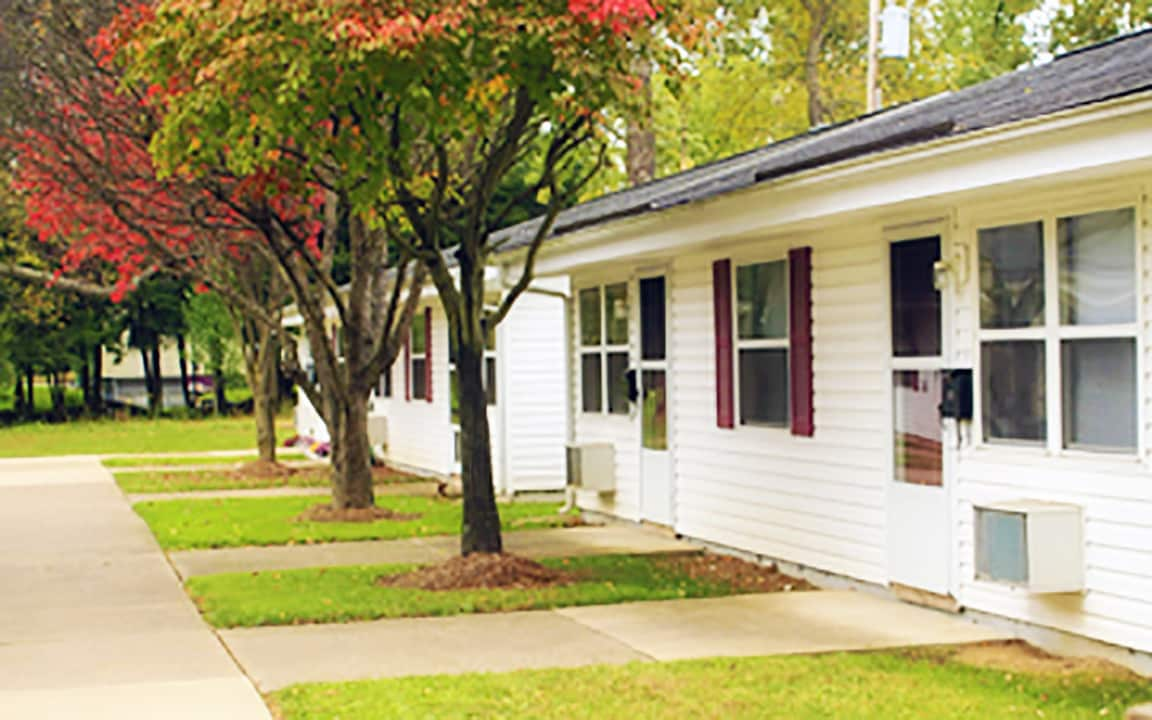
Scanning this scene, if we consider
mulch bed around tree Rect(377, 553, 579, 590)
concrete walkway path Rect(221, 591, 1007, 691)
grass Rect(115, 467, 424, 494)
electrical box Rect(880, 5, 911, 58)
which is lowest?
grass Rect(115, 467, 424, 494)

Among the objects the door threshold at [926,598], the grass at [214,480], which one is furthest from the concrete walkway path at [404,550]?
the grass at [214,480]

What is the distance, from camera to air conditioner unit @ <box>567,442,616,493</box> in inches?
587

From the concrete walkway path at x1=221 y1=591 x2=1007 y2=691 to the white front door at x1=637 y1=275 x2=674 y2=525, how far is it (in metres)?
3.59

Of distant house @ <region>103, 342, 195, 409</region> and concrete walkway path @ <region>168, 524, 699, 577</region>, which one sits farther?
distant house @ <region>103, 342, 195, 409</region>

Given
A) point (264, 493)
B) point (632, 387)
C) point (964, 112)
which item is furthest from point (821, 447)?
point (264, 493)

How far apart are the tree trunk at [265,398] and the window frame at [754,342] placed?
12323mm

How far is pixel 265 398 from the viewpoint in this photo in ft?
78.0

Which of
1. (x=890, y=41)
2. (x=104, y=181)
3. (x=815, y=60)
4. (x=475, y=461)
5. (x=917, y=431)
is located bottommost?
(x=475, y=461)

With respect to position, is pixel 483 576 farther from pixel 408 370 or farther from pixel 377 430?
pixel 377 430

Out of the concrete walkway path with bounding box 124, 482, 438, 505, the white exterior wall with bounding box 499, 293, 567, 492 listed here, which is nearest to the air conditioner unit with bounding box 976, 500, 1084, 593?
the white exterior wall with bounding box 499, 293, 567, 492

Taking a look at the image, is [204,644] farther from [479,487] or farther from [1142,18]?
[1142,18]

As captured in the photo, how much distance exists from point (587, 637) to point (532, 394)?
381 inches

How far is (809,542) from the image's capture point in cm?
1127

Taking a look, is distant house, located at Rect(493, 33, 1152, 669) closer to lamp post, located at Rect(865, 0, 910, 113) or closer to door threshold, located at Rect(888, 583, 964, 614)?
door threshold, located at Rect(888, 583, 964, 614)
